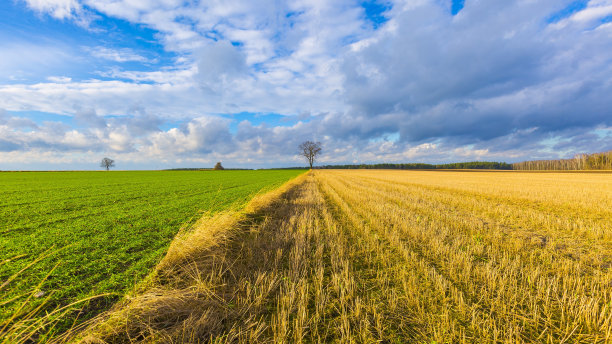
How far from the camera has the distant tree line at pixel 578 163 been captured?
298 ft

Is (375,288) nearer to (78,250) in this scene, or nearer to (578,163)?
(78,250)

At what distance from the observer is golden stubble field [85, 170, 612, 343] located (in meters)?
3.01

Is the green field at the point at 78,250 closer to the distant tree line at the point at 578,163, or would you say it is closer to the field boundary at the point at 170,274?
the field boundary at the point at 170,274

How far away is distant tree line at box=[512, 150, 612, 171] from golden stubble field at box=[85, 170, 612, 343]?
140 meters

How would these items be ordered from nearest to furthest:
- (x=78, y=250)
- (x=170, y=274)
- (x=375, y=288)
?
1. (x=375, y=288)
2. (x=170, y=274)
3. (x=78, y=250)

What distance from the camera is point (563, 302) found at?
357 centimetres

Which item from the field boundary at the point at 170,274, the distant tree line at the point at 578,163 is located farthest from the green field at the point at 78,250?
the distant tree line at the point at 578,163

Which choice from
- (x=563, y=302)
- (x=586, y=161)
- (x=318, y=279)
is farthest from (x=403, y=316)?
(x=586, y=161)

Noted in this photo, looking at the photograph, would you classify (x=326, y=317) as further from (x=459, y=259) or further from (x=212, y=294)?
(x=459, y=259)

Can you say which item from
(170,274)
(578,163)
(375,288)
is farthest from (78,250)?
(578,163)

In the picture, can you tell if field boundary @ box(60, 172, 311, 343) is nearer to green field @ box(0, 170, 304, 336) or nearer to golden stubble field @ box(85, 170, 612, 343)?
golden stubble field @ box(85, 170, 612, 343)

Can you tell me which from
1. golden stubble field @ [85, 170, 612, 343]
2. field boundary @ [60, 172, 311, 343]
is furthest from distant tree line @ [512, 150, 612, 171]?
field boundary @ [60, 172, 311, 343]

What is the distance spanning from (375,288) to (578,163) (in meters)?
161

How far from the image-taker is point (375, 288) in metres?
4.22
